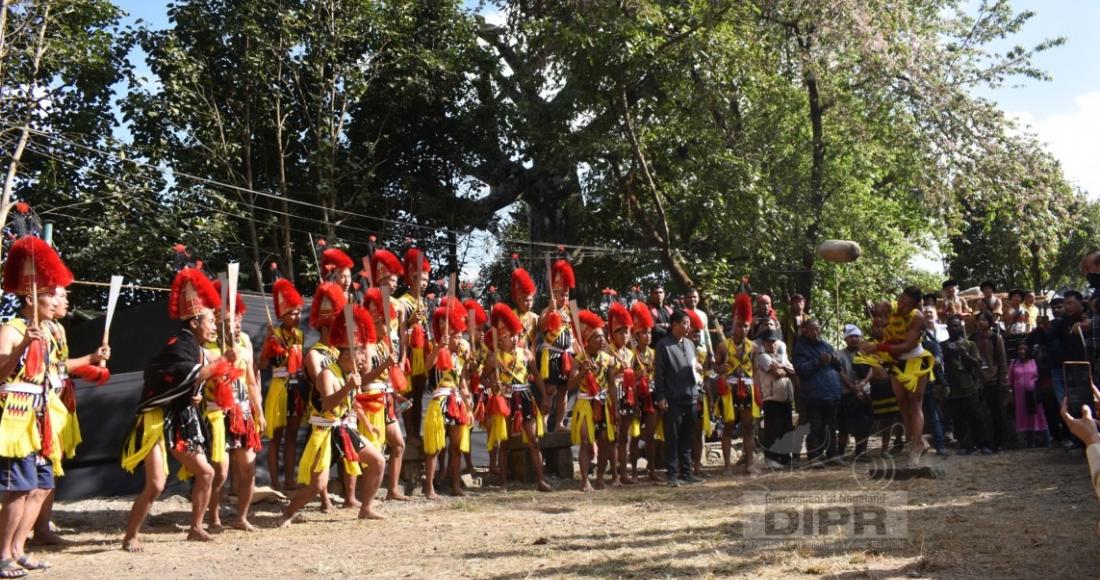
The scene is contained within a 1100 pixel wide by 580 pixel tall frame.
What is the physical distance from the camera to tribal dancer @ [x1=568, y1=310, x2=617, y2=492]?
9.99 meters

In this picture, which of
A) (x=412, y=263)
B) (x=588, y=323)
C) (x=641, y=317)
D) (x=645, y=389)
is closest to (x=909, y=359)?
(x=645, y=389)

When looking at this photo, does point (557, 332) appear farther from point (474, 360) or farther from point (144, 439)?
point (144, 439)

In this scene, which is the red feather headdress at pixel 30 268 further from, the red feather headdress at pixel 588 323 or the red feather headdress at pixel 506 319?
the red feather headdress at pixel 588 323

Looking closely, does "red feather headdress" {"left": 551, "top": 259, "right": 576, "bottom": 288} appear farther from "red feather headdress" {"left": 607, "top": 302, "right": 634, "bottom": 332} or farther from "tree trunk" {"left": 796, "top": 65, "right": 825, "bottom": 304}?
"tree trunk" {"left": 796, "top": 65, "right": 825, "bottom": 304}

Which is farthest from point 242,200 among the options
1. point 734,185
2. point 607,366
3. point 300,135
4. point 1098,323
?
point 1098,323

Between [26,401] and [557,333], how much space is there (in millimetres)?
5699

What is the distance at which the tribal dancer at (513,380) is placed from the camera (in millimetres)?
9945

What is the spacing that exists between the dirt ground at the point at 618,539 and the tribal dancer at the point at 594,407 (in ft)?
1.88

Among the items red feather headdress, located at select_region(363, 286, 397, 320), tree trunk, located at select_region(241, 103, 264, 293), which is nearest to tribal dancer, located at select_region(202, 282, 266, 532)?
red feather headdress, located at select_region(363, 286, 397, 320)

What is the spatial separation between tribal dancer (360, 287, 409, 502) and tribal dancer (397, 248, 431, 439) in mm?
774

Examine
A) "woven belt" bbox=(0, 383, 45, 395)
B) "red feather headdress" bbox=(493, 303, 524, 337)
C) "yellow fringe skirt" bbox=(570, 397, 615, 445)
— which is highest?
"red feather headdress" bbox=(493, 303, 524, 337)

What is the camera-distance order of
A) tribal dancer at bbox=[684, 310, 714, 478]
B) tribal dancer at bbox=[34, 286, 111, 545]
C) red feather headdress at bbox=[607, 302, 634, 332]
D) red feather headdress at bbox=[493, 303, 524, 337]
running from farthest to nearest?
tribal dancer at bbox=[684, 310, 714, 478], red feather headdress at bbox=[607, 302, 634, 332], red feather headdress at bbox=[493, 303, 524, 337], tribal dancer at bbox=[34, 286, 111, 545]

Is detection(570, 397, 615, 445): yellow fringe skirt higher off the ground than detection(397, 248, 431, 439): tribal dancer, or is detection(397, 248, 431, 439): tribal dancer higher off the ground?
detection(397, 248, 431, 439): tribal dancer

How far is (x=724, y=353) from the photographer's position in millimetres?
11125
